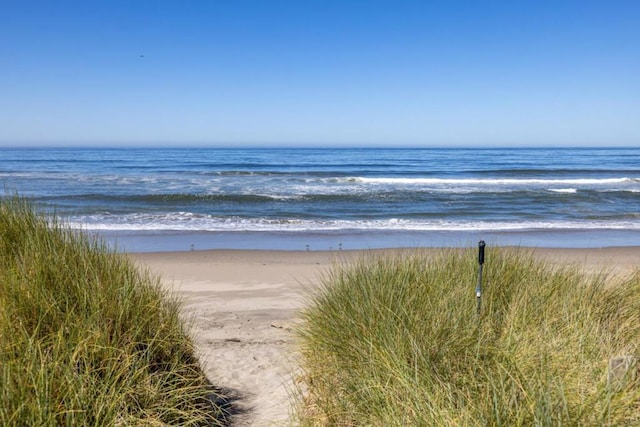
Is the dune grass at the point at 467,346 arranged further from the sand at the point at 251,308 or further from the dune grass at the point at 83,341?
the dune grass at the point at 83,341

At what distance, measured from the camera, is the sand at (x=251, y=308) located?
16.1ft

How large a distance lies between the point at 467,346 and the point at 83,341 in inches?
97.0

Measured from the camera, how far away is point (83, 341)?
3.06m

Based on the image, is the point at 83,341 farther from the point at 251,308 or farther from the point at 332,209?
the point at 332,209

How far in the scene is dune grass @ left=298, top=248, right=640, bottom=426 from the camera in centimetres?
269

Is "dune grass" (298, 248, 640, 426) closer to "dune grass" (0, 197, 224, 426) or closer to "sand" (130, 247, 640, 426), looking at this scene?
"sand" (130, 247, 640, 426)

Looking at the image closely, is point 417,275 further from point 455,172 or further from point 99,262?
point 455,172

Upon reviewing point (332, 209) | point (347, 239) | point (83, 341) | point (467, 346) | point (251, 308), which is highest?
point (83, 341)

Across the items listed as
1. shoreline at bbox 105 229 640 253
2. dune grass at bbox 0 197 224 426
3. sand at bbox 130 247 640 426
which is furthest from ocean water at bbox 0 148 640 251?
dune grass at bbox 0 197 224 426

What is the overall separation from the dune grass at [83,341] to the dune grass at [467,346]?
1.03 meters

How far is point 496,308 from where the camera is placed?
178 inches

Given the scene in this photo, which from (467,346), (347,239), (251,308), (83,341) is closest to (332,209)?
(347,239)

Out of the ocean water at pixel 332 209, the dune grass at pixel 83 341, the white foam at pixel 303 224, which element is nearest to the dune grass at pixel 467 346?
the dune grass at pixel 83 341

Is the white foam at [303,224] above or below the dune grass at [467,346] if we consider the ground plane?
below
